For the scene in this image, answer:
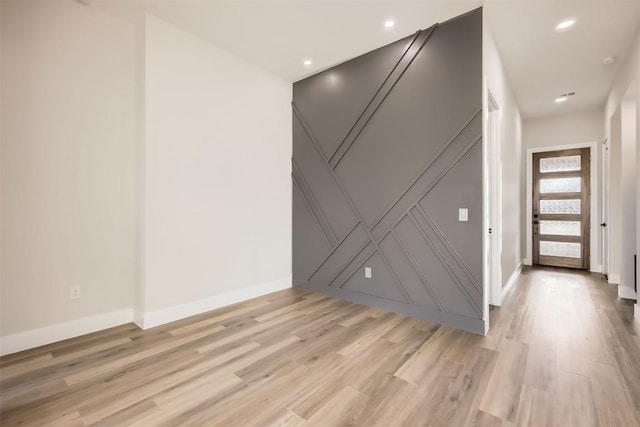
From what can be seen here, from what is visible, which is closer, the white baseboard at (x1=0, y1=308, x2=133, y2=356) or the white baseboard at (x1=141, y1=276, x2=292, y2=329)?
the white baseboard at (x1=0, y1=308, x2=133, y2=356)

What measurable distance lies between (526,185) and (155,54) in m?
6.73

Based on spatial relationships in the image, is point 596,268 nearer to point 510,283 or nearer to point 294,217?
point 510,283

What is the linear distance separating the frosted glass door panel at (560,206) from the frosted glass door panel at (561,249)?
2.04 feet

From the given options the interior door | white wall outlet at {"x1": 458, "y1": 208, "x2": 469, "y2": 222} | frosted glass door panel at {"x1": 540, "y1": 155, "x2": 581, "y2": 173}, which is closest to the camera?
white wall outlet at {"x1": 458, "y1": 208, "x2": 469, "y2": 222}

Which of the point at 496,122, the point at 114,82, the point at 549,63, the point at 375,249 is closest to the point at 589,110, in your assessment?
the point at 549,63

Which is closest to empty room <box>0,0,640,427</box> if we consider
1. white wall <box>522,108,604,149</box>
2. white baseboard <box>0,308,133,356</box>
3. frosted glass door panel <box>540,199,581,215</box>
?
white baseboard <box>0,308,133,356</box>

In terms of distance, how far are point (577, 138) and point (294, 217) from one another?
562cm

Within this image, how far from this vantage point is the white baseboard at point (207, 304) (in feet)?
9.10

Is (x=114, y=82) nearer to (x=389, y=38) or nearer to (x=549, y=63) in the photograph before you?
(x=389, y=38)

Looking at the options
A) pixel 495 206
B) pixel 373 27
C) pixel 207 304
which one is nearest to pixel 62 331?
pixel 207 304

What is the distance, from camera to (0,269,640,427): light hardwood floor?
1.58 metres

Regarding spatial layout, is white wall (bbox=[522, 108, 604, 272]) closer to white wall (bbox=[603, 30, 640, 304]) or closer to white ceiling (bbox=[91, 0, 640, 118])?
white wall (bbox=[603, 30, 640, 304])

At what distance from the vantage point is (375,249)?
3.35m

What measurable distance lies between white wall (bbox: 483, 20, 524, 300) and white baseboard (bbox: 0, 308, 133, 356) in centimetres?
421
